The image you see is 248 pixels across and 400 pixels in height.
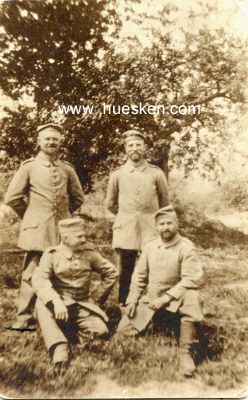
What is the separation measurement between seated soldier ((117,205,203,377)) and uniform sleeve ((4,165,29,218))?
74 centimetres

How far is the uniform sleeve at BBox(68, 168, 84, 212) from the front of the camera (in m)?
2.57

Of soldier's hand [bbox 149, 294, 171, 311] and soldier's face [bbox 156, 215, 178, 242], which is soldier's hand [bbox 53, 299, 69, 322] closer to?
soldier's hand [bbox 149, 294, 171, 311]

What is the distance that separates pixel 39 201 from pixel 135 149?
2.02ft

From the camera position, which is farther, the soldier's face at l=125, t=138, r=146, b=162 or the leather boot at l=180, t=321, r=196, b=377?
the soldier's face at l=125, t=138, r=146, b=162

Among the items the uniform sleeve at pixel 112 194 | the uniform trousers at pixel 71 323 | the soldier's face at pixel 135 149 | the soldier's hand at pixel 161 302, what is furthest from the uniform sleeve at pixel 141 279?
the soldier's face at pixel 135 149

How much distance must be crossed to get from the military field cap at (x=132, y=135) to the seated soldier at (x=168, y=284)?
1.42 ft

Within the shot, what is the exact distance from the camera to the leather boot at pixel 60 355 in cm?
238

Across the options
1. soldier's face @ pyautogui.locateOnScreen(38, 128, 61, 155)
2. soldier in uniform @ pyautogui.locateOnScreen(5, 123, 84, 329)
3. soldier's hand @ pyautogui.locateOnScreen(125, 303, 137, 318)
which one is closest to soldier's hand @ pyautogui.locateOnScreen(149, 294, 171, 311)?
soldier's hand @ pyautogui.locateOnScreen(125, 303, 137, 318)

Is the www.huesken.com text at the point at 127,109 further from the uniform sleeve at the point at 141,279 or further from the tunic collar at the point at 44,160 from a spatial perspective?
the uniform sleeve at the point at 141,279

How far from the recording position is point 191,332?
7.89 feet

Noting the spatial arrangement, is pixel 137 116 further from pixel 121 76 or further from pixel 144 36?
pixel 144 36

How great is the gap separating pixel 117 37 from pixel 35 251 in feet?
4.31

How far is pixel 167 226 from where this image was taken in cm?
243

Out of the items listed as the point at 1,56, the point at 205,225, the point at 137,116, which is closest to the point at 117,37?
the point at 137,116
